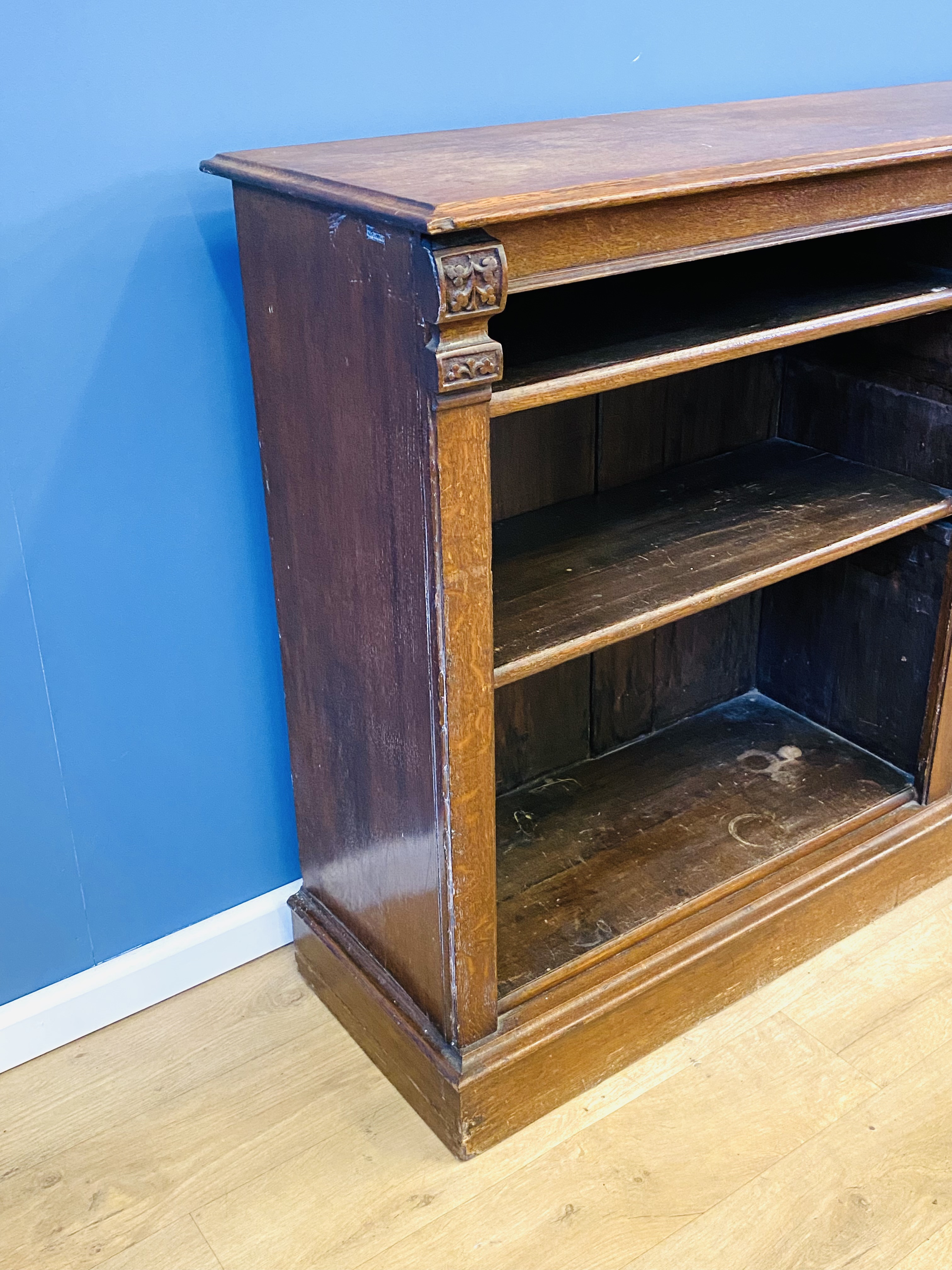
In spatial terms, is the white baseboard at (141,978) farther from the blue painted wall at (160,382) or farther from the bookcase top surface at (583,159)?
the bookcase top surface at (583,159)

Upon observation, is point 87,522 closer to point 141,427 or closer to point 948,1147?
point 141,427

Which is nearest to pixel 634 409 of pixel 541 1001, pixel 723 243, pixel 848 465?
pixel 848 465

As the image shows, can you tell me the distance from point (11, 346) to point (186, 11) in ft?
1.24

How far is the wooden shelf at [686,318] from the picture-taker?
1108 mm

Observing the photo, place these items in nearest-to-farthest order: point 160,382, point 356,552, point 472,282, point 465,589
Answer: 1. point 472,282
2. point 465,589
3. point 356,552
4. point 160,382

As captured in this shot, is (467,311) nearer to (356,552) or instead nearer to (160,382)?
(356,552)

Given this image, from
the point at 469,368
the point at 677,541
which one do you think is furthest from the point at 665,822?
the point at 469,368

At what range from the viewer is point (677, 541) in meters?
1.43

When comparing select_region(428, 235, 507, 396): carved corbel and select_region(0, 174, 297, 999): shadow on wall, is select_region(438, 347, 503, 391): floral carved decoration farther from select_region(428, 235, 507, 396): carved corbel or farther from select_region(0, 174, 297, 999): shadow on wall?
select_region(0, 174, 297, 999): shadow on wall

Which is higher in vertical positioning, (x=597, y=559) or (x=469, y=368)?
→ (x=469, y=368)

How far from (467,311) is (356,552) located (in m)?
0.32

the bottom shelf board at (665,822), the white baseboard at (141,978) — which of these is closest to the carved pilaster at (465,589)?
the bottom shelf board at (665,822)

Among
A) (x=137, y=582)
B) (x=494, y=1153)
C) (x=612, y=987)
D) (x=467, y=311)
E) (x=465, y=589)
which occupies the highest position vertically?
(x=467, y=311)

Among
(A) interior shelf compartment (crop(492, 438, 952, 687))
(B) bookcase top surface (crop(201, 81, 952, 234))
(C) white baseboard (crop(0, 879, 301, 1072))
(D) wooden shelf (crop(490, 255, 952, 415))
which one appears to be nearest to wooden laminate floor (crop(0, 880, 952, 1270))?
(C) white baseboard (crop(0, 879, 301, 1072))
